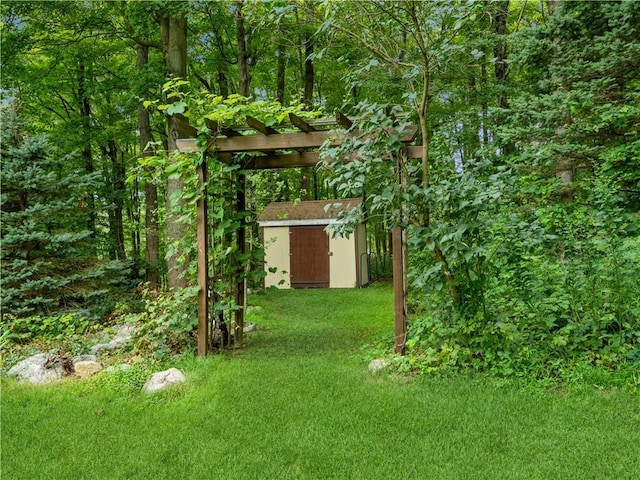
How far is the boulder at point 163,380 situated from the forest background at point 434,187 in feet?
2.40

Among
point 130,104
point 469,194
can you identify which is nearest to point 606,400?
point 469,194

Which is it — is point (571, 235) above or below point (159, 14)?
below

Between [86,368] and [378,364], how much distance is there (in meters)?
2.50

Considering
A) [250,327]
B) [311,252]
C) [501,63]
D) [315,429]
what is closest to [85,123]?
[311,252]

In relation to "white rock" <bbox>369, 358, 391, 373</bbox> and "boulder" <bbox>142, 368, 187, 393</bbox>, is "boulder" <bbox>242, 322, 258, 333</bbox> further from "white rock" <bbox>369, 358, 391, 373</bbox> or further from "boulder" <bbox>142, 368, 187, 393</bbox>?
"white rock" <bbox>369, 358, 391, 373</bbox>

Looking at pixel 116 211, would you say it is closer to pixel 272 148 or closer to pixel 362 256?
pixel 362 256

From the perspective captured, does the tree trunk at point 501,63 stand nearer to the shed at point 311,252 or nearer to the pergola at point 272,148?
the shed at point 311,252

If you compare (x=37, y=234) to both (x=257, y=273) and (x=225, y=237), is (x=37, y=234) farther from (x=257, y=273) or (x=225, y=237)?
(x=257, y=273)

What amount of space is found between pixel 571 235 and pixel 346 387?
2.07 metres

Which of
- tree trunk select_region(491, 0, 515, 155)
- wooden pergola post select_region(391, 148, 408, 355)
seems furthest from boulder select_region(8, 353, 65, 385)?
tree trunk select_region(491, 0, 515, 155)

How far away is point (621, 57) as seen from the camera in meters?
4.59

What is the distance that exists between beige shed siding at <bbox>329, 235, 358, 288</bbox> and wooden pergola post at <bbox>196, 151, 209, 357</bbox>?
22.0 ft

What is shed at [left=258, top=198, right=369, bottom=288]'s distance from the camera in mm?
10859

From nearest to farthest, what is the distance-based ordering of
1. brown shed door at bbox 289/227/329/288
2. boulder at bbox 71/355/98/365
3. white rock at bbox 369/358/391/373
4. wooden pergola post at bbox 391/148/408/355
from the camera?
white rock at bbox 369/358/391/373
wooden pergola post at bbox 391/148/408/355
boulder at bbox 71/355/98/365
brown shed door at bbox 289/227/329/288
